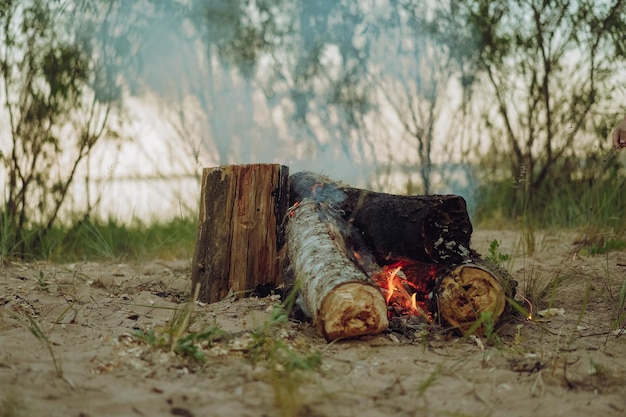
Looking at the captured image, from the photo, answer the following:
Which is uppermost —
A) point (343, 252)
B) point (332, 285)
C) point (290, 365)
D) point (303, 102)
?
point (303, 102)

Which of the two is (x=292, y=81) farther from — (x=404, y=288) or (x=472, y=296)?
(x=472, y=296)

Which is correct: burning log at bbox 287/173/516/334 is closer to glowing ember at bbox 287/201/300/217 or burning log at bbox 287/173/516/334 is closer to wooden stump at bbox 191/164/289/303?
glowing ember at bbox 287/201/300/217

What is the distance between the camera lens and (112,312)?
2998 millimetres

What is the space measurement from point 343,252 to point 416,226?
374 millimetres

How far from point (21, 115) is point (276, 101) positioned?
107 inches

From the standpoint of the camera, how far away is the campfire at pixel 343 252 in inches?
102

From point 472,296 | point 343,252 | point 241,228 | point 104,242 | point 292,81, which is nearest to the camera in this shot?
point 472,296

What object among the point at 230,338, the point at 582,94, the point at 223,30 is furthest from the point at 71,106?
the point at 582,94

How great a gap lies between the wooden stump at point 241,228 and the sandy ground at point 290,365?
0.19 metres

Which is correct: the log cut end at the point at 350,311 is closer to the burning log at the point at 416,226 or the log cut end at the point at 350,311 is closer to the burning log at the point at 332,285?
→ the burning log at the point at 332,285

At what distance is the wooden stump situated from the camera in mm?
3357

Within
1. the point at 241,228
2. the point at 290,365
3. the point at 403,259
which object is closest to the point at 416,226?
the point at 403,259

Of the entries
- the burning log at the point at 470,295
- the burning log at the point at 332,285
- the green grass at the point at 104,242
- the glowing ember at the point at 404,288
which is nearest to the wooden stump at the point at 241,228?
the burning log at the point at 332,285

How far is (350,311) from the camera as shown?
249 centimetres
